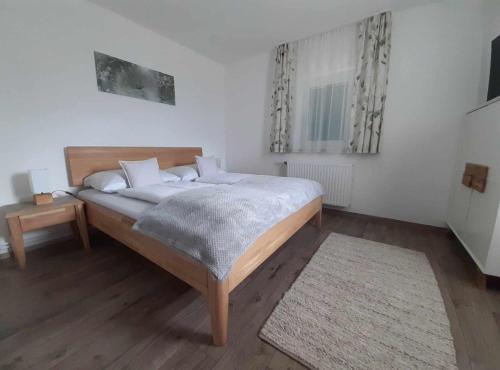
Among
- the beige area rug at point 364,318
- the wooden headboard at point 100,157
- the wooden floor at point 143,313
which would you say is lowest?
the wooden floor at point 143,313

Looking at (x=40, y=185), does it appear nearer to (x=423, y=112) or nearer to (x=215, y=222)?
(x=215, y=222)

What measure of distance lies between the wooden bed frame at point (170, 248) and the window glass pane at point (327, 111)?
3.59 ft

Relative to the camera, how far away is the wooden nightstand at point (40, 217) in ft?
5.10

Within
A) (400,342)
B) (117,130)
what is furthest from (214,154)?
(400,342)

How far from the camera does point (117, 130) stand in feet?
8.07

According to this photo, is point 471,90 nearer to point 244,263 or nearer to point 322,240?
point 322,240

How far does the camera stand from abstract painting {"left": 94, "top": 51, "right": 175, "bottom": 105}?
2.25 m

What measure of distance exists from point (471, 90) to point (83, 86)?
4.16m

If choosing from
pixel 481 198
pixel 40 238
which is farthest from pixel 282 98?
pixel 40 238

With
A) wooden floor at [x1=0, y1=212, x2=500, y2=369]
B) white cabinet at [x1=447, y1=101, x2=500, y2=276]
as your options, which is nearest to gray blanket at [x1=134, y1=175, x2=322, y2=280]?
wooden floor at [x1=0, y1=212, x2=500, y2=369]

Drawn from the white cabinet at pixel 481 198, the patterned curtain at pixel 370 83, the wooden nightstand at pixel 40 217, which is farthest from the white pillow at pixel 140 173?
the white cabinet at pixel 481 198

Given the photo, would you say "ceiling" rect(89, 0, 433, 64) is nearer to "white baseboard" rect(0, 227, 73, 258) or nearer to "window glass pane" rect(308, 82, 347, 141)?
"window glass pane" rect(308, 82, 347, 141)

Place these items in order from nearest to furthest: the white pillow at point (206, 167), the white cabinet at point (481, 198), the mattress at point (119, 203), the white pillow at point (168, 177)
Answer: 1. the white cabinet at point (481, 198)
2. the mattress at point (119, 203)
3. the white pillow at point (168, 177)
4. the white pillow at point (206, 167)

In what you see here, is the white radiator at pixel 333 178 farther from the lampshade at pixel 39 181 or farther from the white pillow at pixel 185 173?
the lampshade at pixel 39 181
